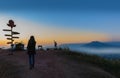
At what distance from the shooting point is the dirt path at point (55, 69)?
38084mm

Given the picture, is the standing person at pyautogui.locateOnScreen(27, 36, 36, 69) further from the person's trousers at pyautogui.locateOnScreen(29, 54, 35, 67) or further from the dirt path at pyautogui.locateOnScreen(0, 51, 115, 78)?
the dirt path at pyautogui.locateOnScreen(0, 51, 115, 78)

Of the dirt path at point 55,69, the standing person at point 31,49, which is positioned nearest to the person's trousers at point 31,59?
the standing person at point 31,49

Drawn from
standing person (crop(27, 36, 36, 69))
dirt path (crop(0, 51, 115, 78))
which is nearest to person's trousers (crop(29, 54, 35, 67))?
standing person (crop(27, 36, 36, 69))

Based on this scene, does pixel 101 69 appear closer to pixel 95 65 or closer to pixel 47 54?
pixel 95 65

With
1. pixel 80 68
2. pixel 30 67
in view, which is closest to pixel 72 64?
pixel 80 68

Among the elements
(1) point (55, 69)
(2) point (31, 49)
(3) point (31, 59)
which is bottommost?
(1) point (55, 69)

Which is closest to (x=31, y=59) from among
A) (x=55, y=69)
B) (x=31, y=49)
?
(x=31, y=49)

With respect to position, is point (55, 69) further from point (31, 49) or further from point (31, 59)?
point (31, 49)

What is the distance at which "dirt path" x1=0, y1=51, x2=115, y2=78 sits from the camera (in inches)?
1499

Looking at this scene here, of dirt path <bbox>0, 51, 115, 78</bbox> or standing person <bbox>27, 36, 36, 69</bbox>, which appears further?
standing person <bbox>27, 36, 36, 69</bbox>

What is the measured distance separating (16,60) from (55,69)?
23.6 feet

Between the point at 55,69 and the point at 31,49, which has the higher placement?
the point at 31,49

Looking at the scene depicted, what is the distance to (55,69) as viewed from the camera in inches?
Result: 1565

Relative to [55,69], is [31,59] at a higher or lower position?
higher
